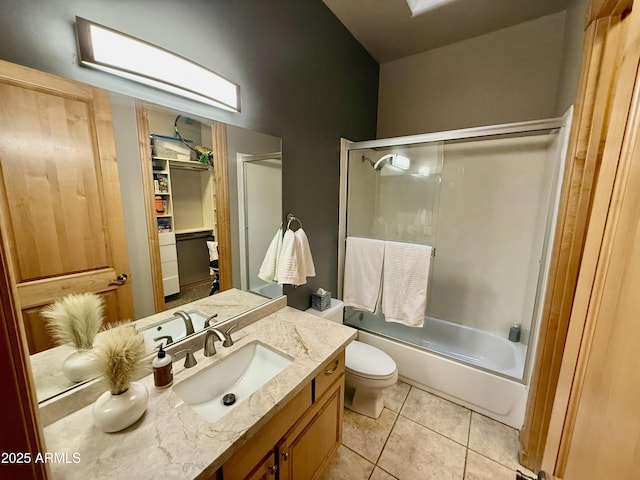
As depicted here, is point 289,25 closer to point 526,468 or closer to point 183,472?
point 183,472

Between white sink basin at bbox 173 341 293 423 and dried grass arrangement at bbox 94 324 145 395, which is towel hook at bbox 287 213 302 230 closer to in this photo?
white sink basin at bbox 173 341 293 423

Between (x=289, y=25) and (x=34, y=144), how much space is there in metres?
1.46

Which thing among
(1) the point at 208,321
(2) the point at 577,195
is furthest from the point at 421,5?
(1) the point at 208,321

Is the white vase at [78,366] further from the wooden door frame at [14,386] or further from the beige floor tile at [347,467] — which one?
the beige floor tile at [347,467]

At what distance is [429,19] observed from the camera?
6.28 feet

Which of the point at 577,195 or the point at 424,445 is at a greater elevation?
the point at 577,195

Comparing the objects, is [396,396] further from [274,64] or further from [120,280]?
[274,64]

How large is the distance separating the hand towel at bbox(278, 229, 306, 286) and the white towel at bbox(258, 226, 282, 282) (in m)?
0.03

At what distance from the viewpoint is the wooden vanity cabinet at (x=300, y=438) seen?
84cm

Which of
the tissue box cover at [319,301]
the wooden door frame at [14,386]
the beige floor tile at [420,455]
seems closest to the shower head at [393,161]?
the tissue box cover at [319,301]

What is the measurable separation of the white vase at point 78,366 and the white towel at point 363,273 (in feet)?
5.78

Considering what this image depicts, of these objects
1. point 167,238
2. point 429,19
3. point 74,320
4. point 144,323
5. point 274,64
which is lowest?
point 144,323

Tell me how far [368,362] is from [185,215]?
4.87ft

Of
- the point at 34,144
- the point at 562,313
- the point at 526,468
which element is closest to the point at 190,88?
the point at 34,144
